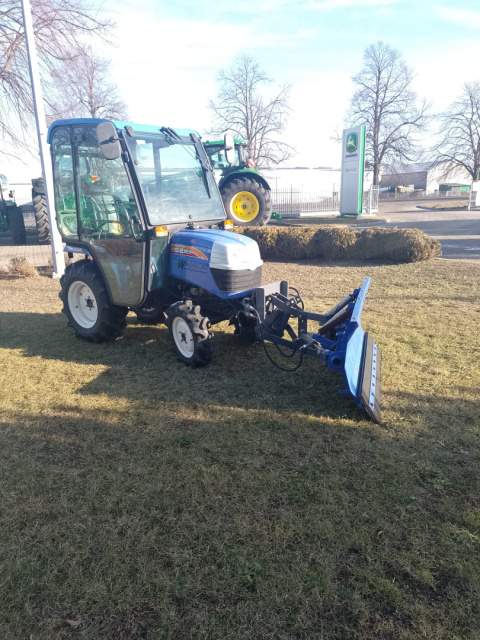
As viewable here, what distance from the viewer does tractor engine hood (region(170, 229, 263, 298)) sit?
4.64 m

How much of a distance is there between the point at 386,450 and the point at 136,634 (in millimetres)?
1987

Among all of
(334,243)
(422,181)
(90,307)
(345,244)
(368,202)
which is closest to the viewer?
(90,307)

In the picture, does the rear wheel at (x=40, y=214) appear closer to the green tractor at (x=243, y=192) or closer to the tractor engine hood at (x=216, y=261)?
the green tractor at (x=243, y=192)

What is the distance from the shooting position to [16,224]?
15.2m

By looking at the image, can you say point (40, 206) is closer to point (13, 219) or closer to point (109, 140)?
point (13, 219)

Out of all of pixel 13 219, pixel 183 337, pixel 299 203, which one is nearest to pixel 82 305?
pixel 183 337

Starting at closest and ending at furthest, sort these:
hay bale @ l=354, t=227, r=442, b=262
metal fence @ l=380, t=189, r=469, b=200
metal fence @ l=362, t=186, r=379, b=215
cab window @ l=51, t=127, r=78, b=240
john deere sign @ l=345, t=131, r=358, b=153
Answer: cab window @ l=51, t=127, r=78, b=240, hay bale @ l=354, t=227, r=442, b=262, john deere sign @ l=345, t=131, r=358, b=153, metal fence @ l=362, t=186, r=379, b=215, metal fence @ l=380, t=189, r=469, b=200

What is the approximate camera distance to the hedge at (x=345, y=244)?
10328 mm

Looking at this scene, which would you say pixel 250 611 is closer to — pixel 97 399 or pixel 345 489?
pixel 345 489

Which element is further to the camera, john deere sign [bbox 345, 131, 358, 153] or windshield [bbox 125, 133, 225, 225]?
john deere sign [bbox 345, 131, 358, 153]

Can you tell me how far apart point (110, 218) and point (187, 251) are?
1.01 meters

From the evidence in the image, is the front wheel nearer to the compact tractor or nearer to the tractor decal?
the compact tractor

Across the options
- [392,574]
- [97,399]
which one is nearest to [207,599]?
[392,574]

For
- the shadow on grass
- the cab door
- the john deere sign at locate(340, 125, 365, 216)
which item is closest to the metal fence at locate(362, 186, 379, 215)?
the john deere sign at locate(340, 125, 365, 216)
